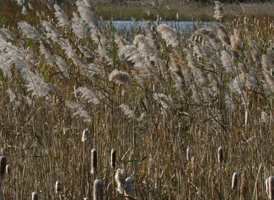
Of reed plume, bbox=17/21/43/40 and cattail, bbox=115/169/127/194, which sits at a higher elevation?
reed plume, bbox=17/21/43/40

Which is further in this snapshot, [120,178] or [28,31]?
[28,31]

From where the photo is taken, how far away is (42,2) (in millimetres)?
8539

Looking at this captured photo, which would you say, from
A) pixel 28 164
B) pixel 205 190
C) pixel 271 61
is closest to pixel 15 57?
pixel 28 164

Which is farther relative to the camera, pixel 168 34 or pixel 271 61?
pixel 271 61

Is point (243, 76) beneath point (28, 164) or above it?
above

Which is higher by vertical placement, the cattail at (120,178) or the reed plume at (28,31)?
the reed plume at (28,31)

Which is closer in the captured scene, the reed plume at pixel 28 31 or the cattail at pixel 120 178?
the cattail at pixel 120 178

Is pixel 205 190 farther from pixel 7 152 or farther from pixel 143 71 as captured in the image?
pixel 7 152

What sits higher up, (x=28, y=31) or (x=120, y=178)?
(x=28, y=31)

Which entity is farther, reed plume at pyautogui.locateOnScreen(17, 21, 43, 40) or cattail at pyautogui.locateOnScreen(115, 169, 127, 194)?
reed plume at pyautogui.locateOnScreen(17, 21, 43, 40)

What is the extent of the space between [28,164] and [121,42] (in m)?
0.79

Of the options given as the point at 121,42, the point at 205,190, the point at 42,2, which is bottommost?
the point at 205,190

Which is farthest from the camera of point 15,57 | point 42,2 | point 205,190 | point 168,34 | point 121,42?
point 42,2

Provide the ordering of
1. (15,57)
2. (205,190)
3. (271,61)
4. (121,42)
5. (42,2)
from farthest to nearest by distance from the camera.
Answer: (42,2)
(271,61)
(121,42)
(205,190)
(15,57)
